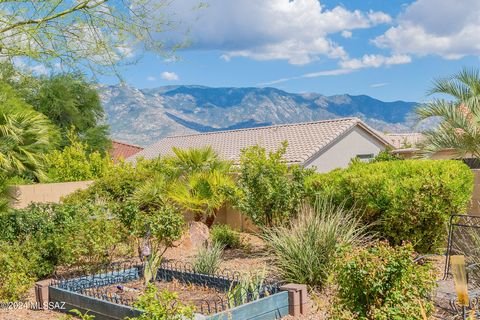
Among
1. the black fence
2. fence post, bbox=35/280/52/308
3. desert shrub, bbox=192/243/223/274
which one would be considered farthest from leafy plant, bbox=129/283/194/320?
desert shrub, bbox=192/243/223/274

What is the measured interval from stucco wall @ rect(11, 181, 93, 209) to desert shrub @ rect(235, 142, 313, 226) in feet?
23.0

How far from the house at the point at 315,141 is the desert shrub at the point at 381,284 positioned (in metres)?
20.6

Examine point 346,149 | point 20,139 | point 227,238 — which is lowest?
point 227,238

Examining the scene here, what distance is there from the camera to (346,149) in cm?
3058

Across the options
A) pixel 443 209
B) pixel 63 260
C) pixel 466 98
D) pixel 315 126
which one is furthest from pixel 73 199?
pixel 315 126

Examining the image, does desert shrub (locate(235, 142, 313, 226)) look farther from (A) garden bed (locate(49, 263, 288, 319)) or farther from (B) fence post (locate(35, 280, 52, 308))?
(B) fence post (locate(35, 280, 52, 308))

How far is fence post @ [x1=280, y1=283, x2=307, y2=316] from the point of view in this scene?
807 cm

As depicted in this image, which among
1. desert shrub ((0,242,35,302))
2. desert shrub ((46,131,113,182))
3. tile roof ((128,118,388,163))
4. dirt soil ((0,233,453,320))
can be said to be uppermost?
tile roof ((128,118,388,163))

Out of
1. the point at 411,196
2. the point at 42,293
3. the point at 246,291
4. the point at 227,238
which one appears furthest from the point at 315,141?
the point at 246,291

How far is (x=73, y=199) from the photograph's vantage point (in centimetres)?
1573

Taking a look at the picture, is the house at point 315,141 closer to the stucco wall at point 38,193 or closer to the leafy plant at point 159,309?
the stucco wall at point 38,193

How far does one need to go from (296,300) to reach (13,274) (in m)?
4.40

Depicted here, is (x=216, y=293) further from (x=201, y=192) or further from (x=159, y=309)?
(x=201, y=192)

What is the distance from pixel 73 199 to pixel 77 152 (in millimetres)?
10207
